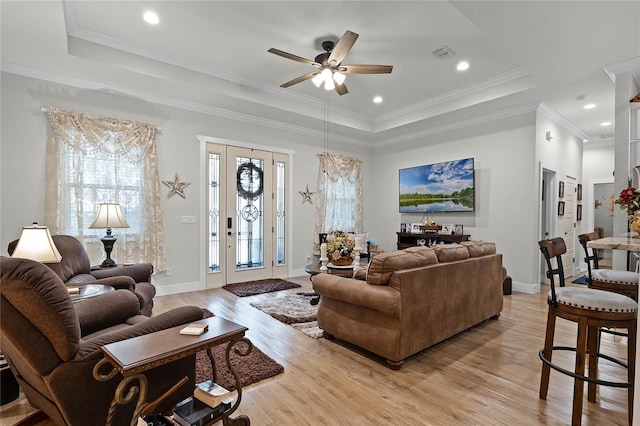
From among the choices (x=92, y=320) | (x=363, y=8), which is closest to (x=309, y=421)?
(x=92, y=320)

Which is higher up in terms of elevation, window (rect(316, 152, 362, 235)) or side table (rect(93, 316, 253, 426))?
window (rect(316, 152, 362, 235))

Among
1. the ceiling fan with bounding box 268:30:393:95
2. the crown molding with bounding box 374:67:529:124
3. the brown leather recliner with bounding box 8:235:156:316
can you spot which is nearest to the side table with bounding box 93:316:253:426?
the brown leather recliner with bounding box 8:235:156:316

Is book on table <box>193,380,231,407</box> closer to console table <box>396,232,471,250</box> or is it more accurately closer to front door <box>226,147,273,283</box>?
front door <box>226,147,273,283</box>

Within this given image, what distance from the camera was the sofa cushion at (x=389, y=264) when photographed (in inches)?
103

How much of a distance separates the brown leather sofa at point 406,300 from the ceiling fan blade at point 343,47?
209 cm

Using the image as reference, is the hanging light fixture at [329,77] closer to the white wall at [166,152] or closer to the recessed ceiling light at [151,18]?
the recessed ceiling light at [151,18]

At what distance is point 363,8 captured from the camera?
3.17 metres

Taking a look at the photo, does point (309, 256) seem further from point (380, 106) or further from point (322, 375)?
point (322, 375)

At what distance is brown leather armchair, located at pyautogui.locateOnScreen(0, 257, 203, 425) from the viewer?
1267mm

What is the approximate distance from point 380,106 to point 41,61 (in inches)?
199

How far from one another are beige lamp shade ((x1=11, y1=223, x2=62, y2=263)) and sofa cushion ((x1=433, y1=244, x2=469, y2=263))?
3238mm

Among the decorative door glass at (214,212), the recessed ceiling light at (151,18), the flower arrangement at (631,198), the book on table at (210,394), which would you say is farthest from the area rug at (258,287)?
the flower arrangement at (631,198)

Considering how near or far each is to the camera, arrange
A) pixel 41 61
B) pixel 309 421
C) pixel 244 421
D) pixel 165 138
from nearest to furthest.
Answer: pixel 244 421, pixel 309 421, pixel 41 61, pixel 165 138

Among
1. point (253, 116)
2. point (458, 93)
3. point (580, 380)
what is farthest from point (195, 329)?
point (458, 93)
